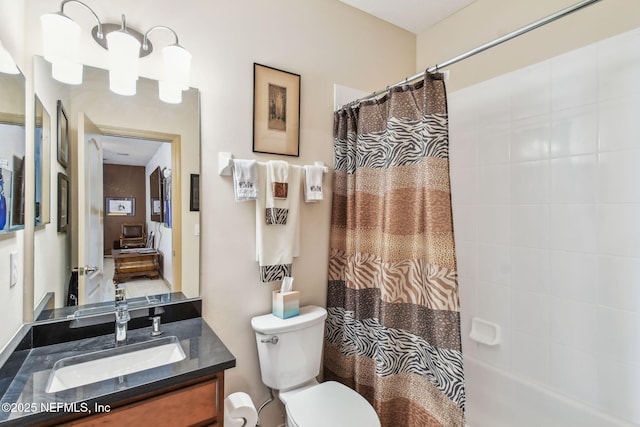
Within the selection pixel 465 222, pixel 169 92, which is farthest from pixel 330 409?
pixel 169 92

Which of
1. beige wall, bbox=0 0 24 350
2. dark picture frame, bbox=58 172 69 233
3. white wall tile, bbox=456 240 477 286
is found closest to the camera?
beige wall, bbox=0 0 24 350

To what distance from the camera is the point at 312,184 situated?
1815mm

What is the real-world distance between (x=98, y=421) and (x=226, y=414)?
22.8 inches

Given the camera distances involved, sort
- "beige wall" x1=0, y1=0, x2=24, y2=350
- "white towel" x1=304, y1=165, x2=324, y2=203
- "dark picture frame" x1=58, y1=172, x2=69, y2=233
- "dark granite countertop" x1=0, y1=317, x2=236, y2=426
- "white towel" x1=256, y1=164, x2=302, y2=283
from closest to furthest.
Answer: "dark granite countertop" x1=0, y1=317, x2=236, y2=426, "beige wall" x1=0, y1=0, x2=24, y2=350, "dark picture frame" x1=58, y1=172, x2=69, y2=233, "white towel" x1=256, y1=164, x2=302, y2=283, "white towel" x1=304, y1=165, x2=324, y2=203

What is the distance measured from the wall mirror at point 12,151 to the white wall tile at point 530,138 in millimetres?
2166

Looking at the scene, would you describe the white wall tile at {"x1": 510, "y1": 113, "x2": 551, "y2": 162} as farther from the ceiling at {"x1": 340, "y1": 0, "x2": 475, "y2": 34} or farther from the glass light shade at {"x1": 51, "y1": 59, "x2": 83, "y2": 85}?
the glass light shade at {"x1": 51, "y1": 59, "x2": 83, "y2": 85}

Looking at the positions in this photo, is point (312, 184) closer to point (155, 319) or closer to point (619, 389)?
point (155, 319)

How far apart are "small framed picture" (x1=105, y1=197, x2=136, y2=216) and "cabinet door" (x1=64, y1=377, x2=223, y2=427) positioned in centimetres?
82

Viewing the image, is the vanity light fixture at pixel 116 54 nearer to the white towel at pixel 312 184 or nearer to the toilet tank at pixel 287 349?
the white towel at pixel 312 184

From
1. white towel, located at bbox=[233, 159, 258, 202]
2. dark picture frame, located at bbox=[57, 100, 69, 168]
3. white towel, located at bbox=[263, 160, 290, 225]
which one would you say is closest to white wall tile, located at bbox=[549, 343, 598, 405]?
white towel, located at bbox=[263, 160, 290, 225]

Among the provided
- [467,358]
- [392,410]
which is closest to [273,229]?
[392,410]

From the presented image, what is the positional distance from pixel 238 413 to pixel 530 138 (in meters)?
1.98

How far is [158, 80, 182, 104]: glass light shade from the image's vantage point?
1.45 m

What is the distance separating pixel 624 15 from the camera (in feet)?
4.51
